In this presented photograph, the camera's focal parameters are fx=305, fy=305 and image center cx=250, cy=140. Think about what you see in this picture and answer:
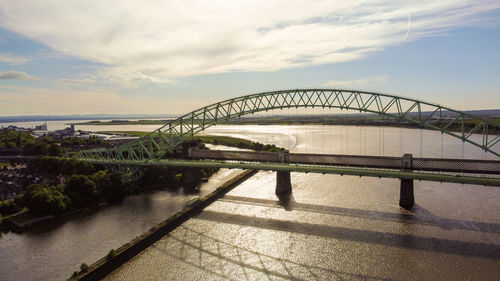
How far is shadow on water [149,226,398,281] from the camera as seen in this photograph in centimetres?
1470

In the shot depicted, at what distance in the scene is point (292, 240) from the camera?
59.7 ft

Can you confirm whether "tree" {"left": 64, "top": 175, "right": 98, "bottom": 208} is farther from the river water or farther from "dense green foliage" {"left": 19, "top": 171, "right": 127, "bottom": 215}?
the river water

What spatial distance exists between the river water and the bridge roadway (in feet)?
8.52

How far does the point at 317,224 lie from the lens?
20.2 m

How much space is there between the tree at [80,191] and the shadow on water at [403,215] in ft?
39.7

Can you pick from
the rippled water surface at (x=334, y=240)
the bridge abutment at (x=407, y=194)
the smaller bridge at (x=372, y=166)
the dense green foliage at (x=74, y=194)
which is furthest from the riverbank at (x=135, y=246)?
the bridge abutment at (x=407, y=194)

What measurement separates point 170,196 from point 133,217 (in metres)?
5.73

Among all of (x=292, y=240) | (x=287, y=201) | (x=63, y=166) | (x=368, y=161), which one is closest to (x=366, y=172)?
(x=368, y=161)

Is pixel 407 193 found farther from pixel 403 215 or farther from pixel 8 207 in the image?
pixel 8 207

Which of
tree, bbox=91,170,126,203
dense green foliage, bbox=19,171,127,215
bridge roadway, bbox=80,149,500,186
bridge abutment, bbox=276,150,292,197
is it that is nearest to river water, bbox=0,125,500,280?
bridge abutment, bbox=276,150,292,197

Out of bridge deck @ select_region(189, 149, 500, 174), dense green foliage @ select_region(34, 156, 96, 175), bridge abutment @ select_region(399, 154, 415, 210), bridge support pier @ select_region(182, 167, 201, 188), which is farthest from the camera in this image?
bridge support pier @ select_region(182, 167, 201, 188)

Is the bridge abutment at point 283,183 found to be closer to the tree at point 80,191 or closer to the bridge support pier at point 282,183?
the bridge support pier at point 282,183

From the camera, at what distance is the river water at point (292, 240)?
1505 centimetres

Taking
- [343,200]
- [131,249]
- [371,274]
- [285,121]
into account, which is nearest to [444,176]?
[343,200]
